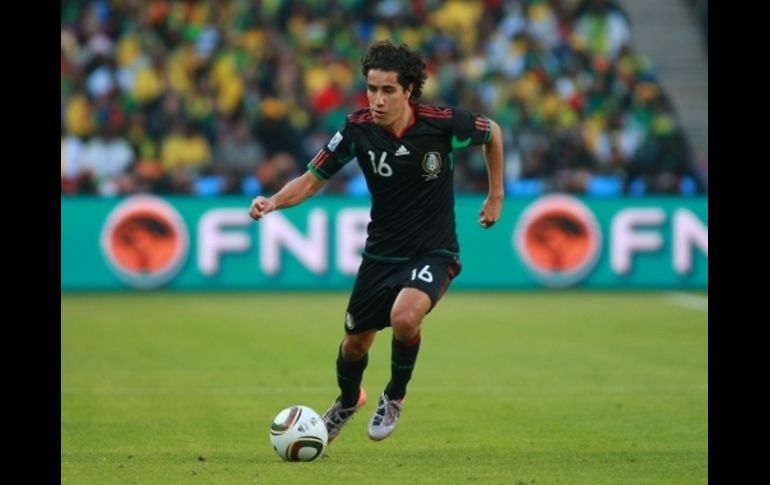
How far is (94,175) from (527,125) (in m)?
6.83

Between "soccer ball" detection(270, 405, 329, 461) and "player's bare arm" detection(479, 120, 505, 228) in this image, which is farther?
"player's bare arm" detection(479, 120, 505, 228)

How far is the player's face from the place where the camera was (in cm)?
968

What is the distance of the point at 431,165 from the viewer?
9898 millimetres

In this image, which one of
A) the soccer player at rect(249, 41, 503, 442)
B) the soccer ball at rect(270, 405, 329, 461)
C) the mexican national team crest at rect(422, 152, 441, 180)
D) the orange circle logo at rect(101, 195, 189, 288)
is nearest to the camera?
the soccer ball at rect(270, 405, 329, 461)

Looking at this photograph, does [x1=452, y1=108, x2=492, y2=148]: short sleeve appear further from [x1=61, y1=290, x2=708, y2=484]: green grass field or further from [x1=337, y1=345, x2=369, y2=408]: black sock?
[x1=61, y1=290, x2=708, y2=484]: green grass field

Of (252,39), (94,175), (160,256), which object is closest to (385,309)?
(160,256)

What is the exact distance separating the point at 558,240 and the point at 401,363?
13.3 m

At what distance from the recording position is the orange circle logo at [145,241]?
72.8 ft

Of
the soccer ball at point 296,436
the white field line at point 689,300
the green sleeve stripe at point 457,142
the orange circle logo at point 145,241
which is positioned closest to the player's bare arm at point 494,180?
the green sleeve stripe at point 457,142

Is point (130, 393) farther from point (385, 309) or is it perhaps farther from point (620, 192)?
point (620, 192)

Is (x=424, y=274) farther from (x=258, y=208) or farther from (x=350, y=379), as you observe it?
(x=258, y=208)

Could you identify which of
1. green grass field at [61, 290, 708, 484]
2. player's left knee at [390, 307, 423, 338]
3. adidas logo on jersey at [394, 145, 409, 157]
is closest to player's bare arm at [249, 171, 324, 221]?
adidas logo on jersey at [394, 145, 409, 157]

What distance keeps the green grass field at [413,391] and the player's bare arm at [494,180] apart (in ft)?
4.78

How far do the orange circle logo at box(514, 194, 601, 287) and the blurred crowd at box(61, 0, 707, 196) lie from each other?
72cm
